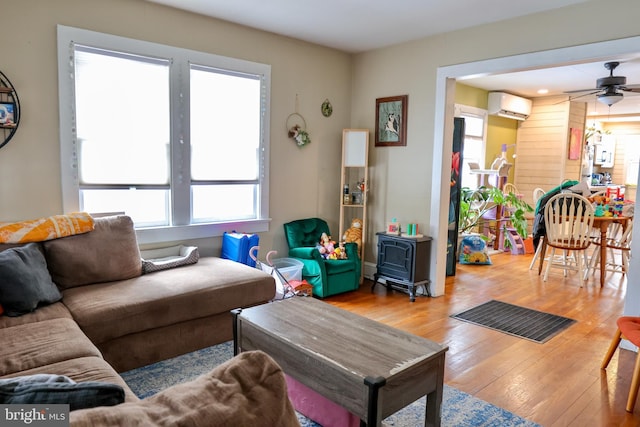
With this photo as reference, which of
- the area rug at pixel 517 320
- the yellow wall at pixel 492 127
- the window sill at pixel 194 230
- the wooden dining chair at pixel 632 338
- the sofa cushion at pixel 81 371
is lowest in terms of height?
the area rug at pixel 517 320

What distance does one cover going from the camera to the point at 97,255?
295 cm

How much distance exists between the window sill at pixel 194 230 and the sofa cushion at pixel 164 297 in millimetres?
418

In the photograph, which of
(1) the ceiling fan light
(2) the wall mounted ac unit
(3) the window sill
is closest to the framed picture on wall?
(3) the window sill

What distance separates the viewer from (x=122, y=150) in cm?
344

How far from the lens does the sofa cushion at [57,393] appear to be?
921 millimetres

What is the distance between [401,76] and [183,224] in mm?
2672

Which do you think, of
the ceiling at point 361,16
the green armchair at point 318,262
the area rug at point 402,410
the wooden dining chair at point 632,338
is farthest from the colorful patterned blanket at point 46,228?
the wooden dining chair at point 632,338

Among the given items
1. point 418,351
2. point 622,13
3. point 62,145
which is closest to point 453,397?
point 418,351

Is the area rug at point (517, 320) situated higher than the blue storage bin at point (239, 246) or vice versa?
the blue storage bin at point (239, 246)

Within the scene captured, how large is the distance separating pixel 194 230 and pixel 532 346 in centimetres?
291

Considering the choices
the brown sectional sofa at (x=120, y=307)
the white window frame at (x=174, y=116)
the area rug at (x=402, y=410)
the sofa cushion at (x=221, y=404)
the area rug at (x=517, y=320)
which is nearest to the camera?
the sofa cushion at (x=221, y=404)

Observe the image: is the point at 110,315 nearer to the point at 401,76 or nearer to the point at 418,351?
the point at 418,351

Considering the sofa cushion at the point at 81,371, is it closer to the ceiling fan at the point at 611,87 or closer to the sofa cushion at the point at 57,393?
the sofa cushion at the point at 57,393

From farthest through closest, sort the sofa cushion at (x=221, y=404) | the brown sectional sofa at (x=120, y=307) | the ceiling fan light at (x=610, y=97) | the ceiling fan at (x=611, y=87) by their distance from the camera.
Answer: the ceiling fan light at (x=610, y=97) < the ceiling fan at (x=611, y=87) < the brown sectional sofa at (x=120, y=307) < the sofa cushion at (x=221, y=404)
